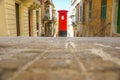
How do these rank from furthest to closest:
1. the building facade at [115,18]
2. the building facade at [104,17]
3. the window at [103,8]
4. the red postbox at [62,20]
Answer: the window at [103,8] < the building facade at [104,17] < the building facade at [115,18] < the red postbox at [62,20]

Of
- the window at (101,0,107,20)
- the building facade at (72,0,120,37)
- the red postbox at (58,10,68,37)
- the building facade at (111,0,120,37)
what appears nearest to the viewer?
the red postbox at (58,10,68,37)

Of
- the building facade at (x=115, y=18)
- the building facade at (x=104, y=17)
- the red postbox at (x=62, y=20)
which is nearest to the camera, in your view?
the red postbox at (x=62, y=20)

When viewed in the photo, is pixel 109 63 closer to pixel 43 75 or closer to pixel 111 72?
pixel 111 72

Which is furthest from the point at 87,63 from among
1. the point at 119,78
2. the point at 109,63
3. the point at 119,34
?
the point at 119,34

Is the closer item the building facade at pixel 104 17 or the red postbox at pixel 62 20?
the red postbox at pixel 62 20

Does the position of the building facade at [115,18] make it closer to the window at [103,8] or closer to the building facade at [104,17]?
the building facade at [104,17]

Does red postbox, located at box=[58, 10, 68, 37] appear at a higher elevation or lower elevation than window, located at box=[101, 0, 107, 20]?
lower

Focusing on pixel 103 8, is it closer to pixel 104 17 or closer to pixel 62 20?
pixel 104 17

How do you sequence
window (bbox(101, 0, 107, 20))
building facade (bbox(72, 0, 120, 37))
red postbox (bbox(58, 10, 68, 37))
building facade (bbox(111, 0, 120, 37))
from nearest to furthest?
red postbox (bbox(58, 10, 68, 37))
building facade (bbox(111, 0, 120, 37))
building facade (bbox(72, 0, 120, 37))
window (bbox(101, 0, 107, 20))

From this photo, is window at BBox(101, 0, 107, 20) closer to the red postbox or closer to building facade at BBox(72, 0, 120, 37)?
building facade at BBox(72, 0, 120, 37)

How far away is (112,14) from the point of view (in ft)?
27.5

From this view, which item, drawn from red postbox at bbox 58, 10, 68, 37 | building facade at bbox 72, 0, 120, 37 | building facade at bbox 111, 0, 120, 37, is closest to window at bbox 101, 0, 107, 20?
building facade at bbox 72, 0, 120, 37

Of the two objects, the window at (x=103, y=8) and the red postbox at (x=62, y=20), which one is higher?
the window at (x=103, y=8)

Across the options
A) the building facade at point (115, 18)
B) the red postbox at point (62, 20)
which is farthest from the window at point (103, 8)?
the red postbox at point (62, 20)
